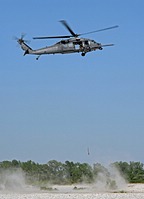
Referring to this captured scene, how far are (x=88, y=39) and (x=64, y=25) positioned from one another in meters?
2.49

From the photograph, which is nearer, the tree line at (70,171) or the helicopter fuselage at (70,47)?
the helicopter fuselage at (70,47)

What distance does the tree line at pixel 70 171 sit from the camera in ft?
302

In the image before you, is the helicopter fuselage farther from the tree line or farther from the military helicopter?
the tree line

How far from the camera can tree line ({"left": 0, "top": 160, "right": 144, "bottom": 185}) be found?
302 feet

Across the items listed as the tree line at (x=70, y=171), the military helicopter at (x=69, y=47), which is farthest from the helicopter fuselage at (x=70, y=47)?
the tree line at (x=70, y=171)

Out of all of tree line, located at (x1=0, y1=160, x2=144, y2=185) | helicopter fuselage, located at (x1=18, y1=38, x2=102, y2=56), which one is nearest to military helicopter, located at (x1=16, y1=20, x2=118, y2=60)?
helicopter fuselage, located at (x1=18, y1=38, x2=102, y2=56)

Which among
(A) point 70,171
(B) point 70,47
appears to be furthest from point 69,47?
(A) point 70,171

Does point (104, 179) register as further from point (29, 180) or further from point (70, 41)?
point (70, 41)

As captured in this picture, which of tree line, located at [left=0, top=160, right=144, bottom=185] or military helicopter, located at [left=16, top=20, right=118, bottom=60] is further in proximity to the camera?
tree line, located at [left=0, top=160, right=144, bottom=185]

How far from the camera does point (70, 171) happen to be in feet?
373

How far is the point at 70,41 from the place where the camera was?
6128 centimetres

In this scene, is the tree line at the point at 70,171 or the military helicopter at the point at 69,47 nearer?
the military helicopter at the point at 69,47

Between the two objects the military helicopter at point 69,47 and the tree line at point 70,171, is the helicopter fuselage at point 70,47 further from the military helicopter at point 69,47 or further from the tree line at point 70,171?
the tree line at point 70,171

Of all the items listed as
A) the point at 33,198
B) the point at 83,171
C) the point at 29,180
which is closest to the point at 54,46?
the point at 33,198
